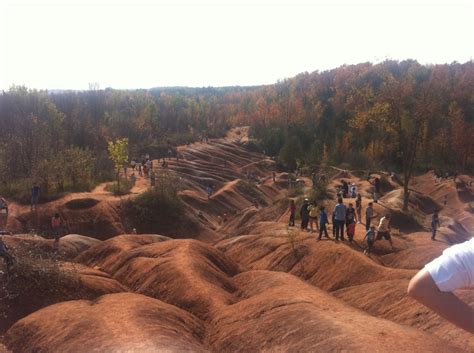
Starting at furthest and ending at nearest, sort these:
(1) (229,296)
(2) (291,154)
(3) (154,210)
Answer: (2) (291,154) < (3) (154,210) < (1) (229,296)

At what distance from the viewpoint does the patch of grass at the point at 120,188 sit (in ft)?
121

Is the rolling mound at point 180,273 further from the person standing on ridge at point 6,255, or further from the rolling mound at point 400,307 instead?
the person standing on ridge at point 6,255

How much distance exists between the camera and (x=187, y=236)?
33.3m

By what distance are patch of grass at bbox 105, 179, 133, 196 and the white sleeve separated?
35.8m

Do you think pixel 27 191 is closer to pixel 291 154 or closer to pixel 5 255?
pixel 5 255

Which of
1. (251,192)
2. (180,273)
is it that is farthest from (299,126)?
(180,273)

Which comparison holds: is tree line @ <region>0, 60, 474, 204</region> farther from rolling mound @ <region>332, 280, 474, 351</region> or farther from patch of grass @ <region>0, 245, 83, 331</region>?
patch of grass @ <region>0, 245, 83, 331</region>

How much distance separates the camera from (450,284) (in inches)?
98.3

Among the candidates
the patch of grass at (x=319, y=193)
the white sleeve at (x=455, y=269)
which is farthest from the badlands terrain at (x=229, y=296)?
the white sleeve at (x=455, y=269)

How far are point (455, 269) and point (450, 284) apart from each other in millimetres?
89

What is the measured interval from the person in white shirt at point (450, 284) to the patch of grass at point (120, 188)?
3580 cm

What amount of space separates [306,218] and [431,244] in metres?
5.92

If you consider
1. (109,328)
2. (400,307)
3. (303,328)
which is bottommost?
(400,307)

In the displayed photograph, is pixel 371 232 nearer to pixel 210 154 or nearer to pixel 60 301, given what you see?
pixel 60 301
